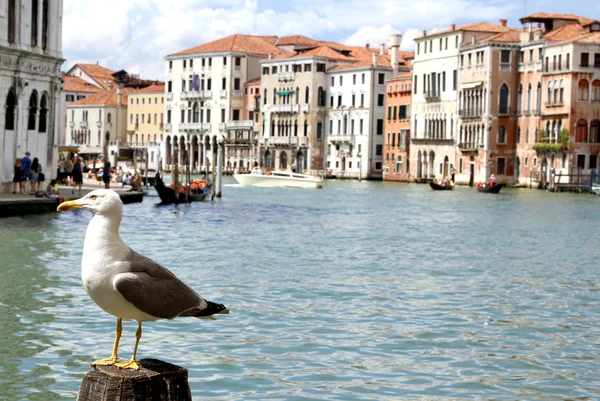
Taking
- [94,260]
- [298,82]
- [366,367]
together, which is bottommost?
[366,367]

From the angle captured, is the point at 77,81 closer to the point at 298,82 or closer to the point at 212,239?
the point at 298,82

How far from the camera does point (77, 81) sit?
105 metres

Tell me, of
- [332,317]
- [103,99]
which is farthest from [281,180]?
[103,99]

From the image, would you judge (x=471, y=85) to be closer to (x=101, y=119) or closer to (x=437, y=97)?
(x=437, y=97)

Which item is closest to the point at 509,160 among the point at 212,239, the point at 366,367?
the point at 212,239

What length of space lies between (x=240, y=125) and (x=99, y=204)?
78.9m

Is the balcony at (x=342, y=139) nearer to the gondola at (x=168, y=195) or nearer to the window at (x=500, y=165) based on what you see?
the window at (x=500, y=165)

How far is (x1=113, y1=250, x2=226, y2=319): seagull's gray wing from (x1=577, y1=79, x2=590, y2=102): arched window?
50344 millimetres

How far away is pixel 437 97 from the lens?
65812 mm

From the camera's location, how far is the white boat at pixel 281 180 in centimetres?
5166

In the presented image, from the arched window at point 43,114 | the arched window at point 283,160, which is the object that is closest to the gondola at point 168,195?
the arched window at point 43,114

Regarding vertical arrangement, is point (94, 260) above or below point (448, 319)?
above

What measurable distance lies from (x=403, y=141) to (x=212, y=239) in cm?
5081

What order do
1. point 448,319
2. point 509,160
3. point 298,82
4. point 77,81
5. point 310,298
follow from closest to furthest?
point 448,319 → point 310,298 → point 509,160 → point 298,82 → point 77,81
